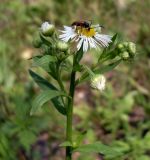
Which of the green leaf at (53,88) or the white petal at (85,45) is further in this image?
the green leaf at (53,88)

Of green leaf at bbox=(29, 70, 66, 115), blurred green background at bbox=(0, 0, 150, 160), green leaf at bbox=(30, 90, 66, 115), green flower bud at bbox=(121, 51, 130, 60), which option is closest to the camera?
green leaf at bbox=(30, 90, 66, 115)

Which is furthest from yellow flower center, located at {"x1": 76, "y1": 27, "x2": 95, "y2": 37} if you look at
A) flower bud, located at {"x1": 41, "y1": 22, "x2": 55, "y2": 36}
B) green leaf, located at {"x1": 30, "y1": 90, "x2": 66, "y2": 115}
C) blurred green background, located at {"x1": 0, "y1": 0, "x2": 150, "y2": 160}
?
blurred green background, located at {"x1": 0, "y1": 0, "x2": 150, "y2": 160}

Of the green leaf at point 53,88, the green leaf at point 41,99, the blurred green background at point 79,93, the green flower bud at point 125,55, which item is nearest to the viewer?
the green leaf at point 41,99

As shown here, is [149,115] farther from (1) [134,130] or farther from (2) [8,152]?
(2) [8,152]

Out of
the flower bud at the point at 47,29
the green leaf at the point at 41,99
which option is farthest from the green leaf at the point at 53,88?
the flower bud at the point at 47,29

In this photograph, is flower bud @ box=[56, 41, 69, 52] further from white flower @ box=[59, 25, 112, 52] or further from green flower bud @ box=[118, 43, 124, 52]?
green flower bud @ box=[118, 43, 124, 52]

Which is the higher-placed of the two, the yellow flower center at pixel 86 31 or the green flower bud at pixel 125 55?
the yellow flower center at pixel 86 31

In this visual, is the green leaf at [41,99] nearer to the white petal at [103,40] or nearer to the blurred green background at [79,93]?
the white petal at [103,40]

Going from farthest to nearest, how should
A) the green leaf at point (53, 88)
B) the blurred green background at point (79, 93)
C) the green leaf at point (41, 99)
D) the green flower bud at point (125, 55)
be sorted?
1. the blurred green background at point (79, 93)
2. the green leaf at point (53, 88)
3. the green flower bud at point (125, 55)
4. the green leaf at point (41, 99)
